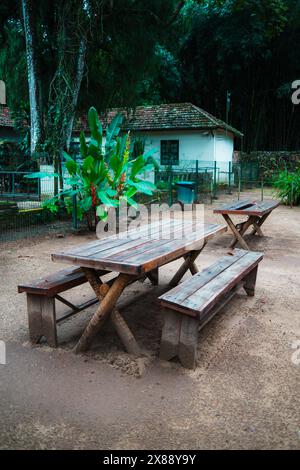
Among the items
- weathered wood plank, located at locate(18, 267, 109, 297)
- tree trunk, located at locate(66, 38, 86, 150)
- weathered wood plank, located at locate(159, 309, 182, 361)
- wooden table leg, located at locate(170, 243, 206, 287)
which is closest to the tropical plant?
tree trunk, located at locate(66, 38, 86, 150)

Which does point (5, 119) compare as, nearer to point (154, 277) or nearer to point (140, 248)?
point (154, 277)

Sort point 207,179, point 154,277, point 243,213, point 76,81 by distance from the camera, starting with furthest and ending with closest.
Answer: point 207,179, point 76,81, point 243,213, point 154,277

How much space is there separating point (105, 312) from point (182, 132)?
18.0 metres

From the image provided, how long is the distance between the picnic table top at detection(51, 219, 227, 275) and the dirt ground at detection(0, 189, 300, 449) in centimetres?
72

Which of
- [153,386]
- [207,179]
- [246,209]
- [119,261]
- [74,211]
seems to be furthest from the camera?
[207,179]

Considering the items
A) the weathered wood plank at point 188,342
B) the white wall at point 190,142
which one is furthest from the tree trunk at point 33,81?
the white wall at point 190,142

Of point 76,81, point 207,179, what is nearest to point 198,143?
point 207,179

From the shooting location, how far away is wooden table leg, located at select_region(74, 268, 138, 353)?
9.41ft

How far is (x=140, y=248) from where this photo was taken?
125 inches

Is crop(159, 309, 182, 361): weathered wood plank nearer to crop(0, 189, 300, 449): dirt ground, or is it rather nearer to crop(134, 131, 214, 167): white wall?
crop(0, 189, 300, 449): dirt ground

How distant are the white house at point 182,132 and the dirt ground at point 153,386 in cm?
1577

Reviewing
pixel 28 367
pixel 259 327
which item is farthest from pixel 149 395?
pixel 259 327

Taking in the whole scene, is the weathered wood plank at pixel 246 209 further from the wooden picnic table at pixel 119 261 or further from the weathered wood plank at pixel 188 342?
the weathered wood plank at pixel 188 342
